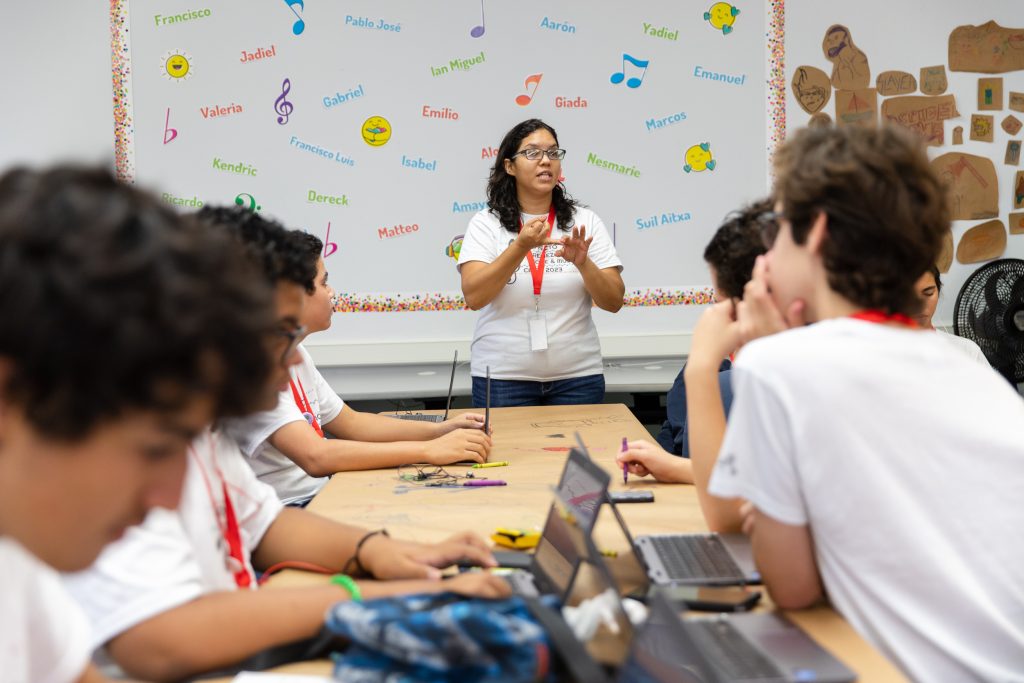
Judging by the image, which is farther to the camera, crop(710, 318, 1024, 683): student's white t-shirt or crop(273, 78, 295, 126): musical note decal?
crop(273, 78, 295, 126): musical note decal

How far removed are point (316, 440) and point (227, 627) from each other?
101 centimetres

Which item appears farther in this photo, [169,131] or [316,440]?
[169,131]

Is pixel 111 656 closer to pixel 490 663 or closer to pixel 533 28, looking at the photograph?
pixel 490 663

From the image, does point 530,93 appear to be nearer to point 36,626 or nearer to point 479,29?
point 479,29

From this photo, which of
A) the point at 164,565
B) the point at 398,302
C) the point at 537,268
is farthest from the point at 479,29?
the point at 164,565

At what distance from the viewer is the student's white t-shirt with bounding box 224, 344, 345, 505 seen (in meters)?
1.92

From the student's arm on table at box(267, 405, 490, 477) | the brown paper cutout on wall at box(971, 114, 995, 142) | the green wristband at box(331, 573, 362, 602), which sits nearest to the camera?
the green wristband at box(331, 573, 362, 602)

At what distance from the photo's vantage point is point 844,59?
392 cm

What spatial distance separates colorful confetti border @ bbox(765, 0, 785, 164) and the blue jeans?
5.19ft

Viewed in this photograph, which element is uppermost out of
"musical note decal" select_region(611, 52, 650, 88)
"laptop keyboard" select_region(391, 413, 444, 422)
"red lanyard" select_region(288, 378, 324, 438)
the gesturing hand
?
"musical note decal" select_region(611, 52, 650, 88)

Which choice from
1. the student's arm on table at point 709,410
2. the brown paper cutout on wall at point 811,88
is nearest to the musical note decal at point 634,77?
the brown paper cutout on wall at point 811,88

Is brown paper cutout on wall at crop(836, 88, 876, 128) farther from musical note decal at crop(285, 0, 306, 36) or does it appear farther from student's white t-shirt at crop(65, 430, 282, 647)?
student's white t-shirt at crop(65, 430, 282, 647)

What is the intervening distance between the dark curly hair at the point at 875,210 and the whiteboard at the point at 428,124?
A: 273 cm

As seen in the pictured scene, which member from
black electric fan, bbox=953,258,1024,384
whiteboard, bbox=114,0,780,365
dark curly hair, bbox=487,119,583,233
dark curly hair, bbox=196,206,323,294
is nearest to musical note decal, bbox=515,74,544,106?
whiteboard, bbox=114,0,780,365
